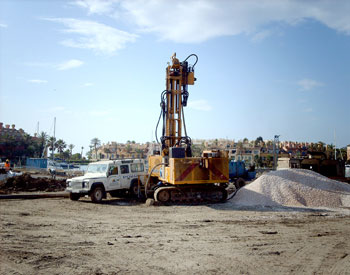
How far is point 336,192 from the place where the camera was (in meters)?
15.5

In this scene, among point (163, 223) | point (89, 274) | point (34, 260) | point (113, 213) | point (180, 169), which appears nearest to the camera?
point (89, 274)

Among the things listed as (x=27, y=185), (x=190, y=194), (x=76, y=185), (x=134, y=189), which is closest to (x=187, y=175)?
(x=190, y=194)

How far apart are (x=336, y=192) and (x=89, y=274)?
525 inches

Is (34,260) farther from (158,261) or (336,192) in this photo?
(336,192)

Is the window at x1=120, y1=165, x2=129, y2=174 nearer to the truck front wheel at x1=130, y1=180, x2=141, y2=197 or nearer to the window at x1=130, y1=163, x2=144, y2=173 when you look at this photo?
the window at x1=130, y1=163, x2=144, y2=173

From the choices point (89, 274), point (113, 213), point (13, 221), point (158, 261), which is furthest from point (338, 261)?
point (13, 221)

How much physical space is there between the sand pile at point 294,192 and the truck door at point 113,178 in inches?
225

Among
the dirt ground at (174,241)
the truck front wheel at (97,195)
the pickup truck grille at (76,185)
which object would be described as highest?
the pickup truck grille at (76,185)

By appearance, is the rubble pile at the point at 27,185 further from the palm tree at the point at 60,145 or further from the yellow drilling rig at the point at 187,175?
the palm tree at the point at 60,145

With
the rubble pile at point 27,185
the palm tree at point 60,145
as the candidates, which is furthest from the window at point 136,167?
the palm tree at point 60,145

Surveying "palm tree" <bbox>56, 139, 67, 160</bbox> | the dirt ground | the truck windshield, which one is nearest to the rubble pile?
the truck windshield

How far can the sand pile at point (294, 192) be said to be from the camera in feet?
48.4

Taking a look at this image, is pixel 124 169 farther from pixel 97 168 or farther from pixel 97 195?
pixel 97 195

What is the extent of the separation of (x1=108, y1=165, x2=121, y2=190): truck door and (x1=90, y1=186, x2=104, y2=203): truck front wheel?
49 cm
